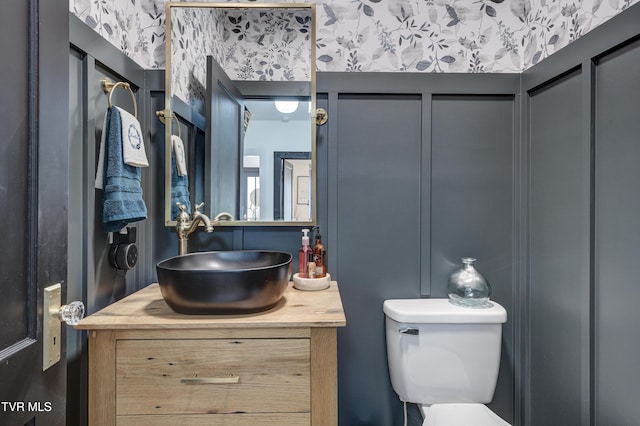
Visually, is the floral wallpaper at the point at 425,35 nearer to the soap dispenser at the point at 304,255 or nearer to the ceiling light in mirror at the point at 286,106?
the ceiling light in mirror at the point at 286,106

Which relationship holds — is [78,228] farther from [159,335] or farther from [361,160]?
[361,160]

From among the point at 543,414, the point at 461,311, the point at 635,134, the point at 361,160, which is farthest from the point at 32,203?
the point at 543,414

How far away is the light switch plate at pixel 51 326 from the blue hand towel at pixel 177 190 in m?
0.67

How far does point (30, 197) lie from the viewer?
1.87 ft

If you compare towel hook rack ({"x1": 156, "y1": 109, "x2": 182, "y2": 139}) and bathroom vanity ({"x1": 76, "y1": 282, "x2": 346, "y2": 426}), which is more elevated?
towel hook rack ({"x1": 156, "y1": 109, "x2": 182, "y2": 139})

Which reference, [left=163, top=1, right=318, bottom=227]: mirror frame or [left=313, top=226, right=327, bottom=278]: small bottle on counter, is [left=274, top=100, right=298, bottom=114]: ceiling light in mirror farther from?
[left=313, top=226, right=327, bottom=278]: small bottle on counter

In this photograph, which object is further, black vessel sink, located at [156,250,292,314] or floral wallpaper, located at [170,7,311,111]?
floral wallpaper, located at [170,7,311,111]

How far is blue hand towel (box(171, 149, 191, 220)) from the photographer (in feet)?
4.24

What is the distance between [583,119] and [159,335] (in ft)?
4.76

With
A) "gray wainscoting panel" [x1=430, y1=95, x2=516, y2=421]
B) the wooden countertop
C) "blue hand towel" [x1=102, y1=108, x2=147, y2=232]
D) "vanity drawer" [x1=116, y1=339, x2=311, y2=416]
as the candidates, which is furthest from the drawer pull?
"gray wainscoting panel" [x1=430, y1=95, x2=516, y2=421]

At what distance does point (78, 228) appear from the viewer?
3.16ft

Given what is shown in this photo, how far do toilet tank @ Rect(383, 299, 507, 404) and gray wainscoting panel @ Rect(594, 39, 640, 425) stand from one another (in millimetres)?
297

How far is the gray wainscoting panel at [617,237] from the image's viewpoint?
0.90m

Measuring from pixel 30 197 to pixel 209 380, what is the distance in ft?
1.96
